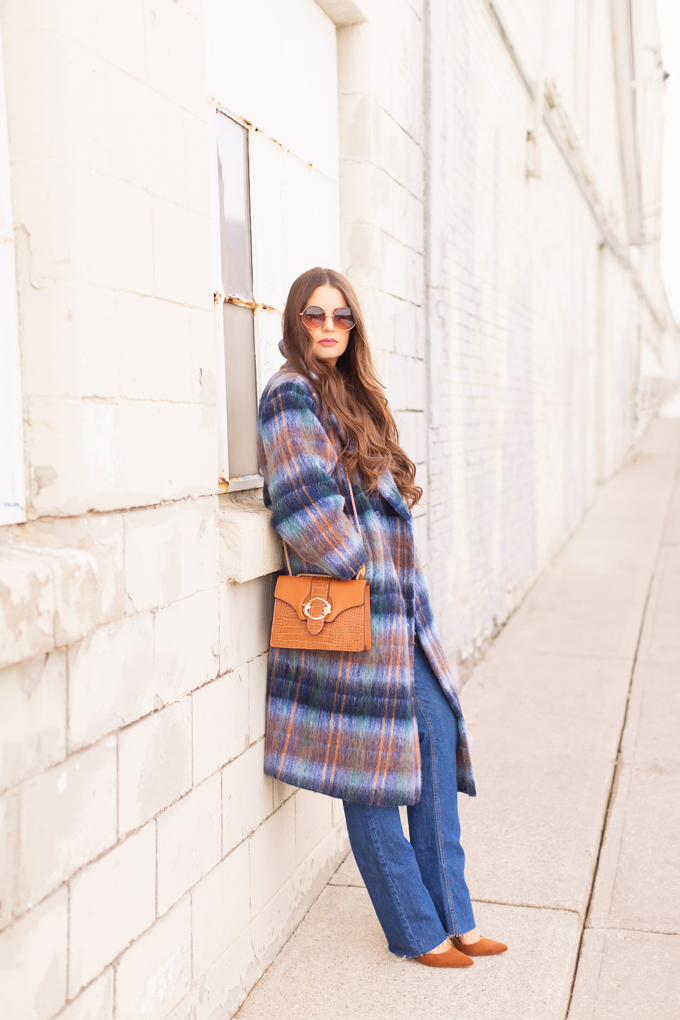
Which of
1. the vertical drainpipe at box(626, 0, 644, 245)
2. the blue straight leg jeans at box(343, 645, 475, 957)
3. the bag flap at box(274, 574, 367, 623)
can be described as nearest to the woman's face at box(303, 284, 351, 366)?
the bag flap at box(274, 574, 367, 623)

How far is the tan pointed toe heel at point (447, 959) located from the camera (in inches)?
101

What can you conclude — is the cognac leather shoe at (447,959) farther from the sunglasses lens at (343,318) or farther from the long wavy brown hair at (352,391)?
the sunglasses lens at (343,318)

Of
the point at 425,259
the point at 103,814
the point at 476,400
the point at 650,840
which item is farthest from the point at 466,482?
the point at 103,814

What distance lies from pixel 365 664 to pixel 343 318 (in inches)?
37.9

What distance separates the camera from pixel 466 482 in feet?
18.2

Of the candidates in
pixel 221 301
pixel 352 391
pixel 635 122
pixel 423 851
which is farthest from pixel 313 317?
pixel 635 122

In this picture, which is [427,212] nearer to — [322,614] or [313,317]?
[313,317]

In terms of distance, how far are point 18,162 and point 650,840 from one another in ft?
10.2

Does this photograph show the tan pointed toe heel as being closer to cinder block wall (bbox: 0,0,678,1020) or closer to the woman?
the woman

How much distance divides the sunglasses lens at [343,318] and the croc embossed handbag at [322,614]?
0.55m

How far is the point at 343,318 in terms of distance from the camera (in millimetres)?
2543

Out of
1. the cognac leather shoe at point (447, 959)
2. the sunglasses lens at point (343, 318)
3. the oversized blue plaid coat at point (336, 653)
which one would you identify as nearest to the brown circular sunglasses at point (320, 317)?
the sunglasses lens at point (343, 318)

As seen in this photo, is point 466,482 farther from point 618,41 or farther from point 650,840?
point 618,41

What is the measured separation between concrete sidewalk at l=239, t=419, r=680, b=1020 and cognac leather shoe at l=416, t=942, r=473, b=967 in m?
0.02
